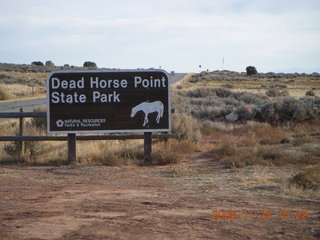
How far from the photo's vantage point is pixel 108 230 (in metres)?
5.09

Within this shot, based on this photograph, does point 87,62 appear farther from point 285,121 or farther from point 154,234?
point 154,234

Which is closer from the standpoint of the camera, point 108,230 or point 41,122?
point 108,230

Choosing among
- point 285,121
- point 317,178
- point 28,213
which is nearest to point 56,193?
point 28,213

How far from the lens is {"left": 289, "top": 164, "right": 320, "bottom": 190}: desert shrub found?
7.27 metres

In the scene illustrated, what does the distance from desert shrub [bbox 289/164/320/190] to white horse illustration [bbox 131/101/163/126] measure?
396 cm

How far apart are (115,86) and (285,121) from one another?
37.2 feet

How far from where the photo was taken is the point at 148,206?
6.22 m

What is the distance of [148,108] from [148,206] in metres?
4.36

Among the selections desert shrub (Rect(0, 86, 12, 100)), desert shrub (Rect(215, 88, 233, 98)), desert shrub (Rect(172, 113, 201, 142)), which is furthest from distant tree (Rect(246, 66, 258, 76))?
desert shrub (Rect(172, 113, 201, 142))
